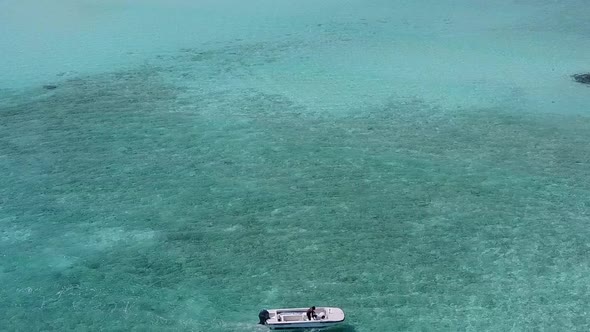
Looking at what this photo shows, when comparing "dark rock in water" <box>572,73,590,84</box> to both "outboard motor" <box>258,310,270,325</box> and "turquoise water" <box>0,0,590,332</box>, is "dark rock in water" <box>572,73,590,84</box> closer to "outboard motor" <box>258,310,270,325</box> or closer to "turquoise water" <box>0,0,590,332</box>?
"turquoise water" <box>0,0,590,332</box>

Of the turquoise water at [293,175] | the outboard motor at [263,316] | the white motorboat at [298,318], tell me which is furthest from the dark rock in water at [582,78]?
the outboard motor at [263,316]

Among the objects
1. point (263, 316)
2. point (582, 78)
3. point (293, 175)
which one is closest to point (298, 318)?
point (263, 316)

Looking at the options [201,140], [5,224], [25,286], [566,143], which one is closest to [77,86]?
[201,140]

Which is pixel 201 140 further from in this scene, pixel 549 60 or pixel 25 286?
pixel 549 60

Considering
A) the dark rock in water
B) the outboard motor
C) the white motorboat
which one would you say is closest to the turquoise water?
the outboard motor

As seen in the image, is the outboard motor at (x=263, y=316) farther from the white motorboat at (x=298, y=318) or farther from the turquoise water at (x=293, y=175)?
the turquoise water at (x=293, y=175)
